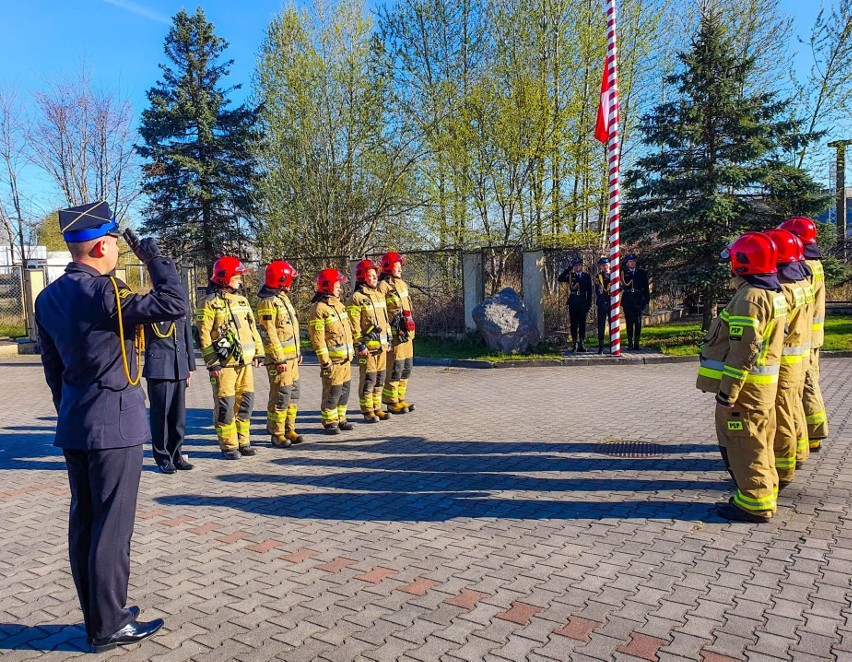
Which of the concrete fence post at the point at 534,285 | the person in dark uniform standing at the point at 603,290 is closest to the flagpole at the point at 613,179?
the person in dark uniform standing at the point at 603,290

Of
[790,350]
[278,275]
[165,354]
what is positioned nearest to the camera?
[790,350]

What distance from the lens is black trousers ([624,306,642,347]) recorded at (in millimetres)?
15172

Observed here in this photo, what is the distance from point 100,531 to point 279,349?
182 inches

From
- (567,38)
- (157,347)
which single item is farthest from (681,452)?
(567,38)

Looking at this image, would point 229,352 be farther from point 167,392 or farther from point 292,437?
point 292,437

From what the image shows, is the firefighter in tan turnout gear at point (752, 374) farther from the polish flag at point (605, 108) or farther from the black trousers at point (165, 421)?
the polish flag at point (605, 108)

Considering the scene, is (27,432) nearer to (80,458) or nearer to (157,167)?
(80,458)

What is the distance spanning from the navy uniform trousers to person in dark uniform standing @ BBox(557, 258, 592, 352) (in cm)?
1222

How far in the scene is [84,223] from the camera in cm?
356

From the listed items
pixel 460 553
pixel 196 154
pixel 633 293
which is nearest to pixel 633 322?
pixel 633 293

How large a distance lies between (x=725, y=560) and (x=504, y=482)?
7.43ft

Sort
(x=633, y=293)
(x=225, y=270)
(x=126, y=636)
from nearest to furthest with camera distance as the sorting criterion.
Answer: (x=126, y=636) → (x=225, y=270) → (x=633, y=293)

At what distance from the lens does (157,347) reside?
716 centimetres

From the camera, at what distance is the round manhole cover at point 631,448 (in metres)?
7.09
